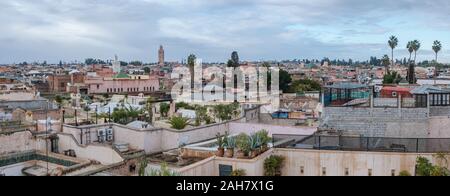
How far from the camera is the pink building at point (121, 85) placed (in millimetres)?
56781

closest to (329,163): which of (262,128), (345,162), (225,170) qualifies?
(345,162)


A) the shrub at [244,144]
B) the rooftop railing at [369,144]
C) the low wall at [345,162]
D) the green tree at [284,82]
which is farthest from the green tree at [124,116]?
the green tree at [284,82]

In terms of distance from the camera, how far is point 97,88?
56688 mm

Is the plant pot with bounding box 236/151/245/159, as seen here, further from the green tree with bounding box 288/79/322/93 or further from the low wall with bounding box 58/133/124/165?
the green tree with bounding box 288/79/322/93

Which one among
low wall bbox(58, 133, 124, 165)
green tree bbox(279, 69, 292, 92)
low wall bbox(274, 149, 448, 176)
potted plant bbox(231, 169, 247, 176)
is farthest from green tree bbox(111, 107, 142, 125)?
green tree bbox(279, 69, 292, 92)

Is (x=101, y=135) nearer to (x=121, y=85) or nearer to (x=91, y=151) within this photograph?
(x=91, y=151)

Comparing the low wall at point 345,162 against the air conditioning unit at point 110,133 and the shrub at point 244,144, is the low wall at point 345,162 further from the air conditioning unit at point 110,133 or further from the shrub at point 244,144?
the air conditioning unit at point 110,133

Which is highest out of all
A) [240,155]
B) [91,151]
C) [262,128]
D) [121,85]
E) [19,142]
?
[121,85]

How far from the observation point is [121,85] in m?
59.1

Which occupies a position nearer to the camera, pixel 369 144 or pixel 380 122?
pixel 369 144

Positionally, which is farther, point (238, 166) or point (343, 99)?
point (343, 99)
